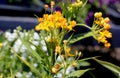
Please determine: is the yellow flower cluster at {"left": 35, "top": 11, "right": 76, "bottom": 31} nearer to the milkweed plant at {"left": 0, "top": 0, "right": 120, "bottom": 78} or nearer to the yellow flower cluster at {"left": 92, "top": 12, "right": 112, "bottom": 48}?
the milkweed plant at {"left": 0, "top": 0, "right": 120, "bottom": 78}

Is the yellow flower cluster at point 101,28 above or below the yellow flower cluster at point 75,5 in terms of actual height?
below

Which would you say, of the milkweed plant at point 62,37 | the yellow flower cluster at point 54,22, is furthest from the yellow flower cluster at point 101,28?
the yellow flower cluster at point 54,22

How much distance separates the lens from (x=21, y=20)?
4539mm

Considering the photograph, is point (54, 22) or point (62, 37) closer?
point (54, 22)

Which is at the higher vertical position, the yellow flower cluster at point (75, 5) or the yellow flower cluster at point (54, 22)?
the yellow flower cluster at point (75, 5)

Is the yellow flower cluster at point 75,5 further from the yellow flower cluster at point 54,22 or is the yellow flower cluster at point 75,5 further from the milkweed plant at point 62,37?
Answer: the yellow flower cluster at point 54,22

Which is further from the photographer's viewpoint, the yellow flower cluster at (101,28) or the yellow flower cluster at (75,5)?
the yellow flower cluster at (75,5)

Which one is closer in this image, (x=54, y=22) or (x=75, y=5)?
(x=54, y=22)

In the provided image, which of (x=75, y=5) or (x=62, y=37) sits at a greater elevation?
(x=75, y=5)

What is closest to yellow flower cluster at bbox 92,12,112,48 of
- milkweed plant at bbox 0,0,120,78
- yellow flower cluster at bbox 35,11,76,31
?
milkweed plant at bbox 0,0,120,78

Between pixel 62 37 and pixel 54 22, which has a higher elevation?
pixel 54 22

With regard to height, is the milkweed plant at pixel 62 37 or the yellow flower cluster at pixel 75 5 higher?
the yellow flower cluster at pixel 75 5

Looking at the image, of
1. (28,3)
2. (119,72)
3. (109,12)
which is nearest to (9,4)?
(28,3)

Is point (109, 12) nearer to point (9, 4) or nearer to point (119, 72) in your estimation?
point (9, 4)
